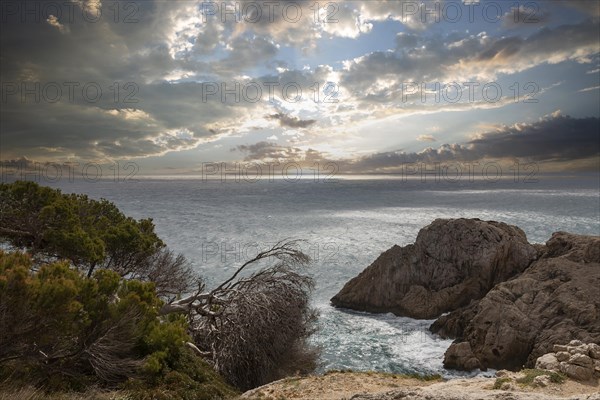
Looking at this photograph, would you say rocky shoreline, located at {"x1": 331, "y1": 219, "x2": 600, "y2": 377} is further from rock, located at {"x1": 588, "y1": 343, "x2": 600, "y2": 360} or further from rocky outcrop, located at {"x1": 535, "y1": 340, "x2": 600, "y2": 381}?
rock, located at {"x1": 588, "y1": 343, "x2": 600, "y2": 360}

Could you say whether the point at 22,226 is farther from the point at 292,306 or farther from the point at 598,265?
the point at 598,265

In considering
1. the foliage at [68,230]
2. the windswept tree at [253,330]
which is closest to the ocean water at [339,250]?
the windswept tree at [253,330]

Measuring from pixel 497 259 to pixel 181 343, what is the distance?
24677mm

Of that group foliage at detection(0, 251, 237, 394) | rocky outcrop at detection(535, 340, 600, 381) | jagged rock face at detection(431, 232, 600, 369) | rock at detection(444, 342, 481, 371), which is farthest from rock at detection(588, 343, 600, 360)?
foliage at detection(0, 251, 237, 394)

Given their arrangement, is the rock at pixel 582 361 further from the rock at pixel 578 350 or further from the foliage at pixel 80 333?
the foliage at pixel 80 333

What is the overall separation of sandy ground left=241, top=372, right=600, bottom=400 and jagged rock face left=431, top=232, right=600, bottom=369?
354 inches

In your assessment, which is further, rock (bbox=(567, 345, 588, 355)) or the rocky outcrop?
rock (bbox=(567, 345, 588, 355))

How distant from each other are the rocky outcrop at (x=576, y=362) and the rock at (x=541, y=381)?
2.88 ft

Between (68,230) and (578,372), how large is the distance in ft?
59.0

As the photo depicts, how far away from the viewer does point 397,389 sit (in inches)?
373

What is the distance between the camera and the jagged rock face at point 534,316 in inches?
787

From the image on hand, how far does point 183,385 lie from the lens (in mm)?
11297

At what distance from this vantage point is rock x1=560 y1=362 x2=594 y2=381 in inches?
447

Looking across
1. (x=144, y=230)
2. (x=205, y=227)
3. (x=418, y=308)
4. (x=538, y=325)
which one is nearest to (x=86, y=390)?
(x=144, y=230)
